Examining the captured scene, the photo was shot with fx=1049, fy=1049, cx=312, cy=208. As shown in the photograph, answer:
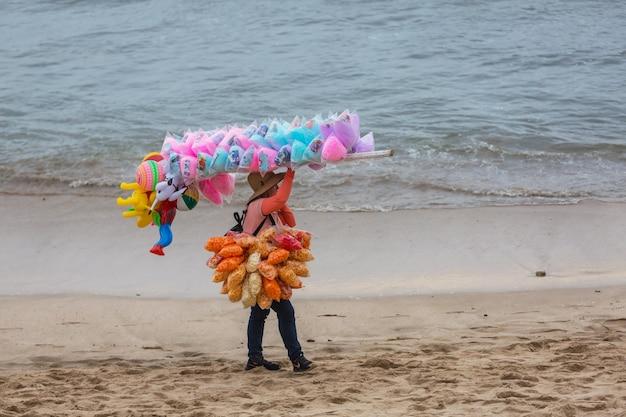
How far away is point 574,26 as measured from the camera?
22.3 metres

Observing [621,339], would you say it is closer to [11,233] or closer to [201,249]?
[201,249]

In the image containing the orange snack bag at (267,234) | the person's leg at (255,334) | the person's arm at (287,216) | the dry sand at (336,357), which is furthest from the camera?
the person's leg at (255,334)

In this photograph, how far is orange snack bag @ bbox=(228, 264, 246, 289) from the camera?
6.80 m

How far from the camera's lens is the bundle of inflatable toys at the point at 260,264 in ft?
22.3

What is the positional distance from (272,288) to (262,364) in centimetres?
76

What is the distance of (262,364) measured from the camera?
7277 millimetres

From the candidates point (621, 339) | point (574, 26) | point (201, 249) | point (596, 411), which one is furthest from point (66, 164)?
point (574, 26)

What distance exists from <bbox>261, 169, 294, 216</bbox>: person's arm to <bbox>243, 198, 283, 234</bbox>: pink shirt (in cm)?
6

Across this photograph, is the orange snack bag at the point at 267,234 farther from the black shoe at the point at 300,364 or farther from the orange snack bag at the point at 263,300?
the black shoe at the point at 300,364

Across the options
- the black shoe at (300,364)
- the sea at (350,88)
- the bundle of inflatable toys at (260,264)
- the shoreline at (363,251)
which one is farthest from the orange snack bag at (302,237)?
the sea at (350,88)

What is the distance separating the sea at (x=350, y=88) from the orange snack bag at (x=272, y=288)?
16.5 ft

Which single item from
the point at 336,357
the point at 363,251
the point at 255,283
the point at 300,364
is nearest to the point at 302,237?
the point at 255,283

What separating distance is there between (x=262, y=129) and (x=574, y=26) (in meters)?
16.8

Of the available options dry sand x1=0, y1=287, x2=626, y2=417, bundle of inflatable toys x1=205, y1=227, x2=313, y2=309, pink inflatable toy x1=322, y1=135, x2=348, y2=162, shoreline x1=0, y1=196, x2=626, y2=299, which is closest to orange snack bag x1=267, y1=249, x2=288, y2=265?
bundle of inflatable toys x1=205, y1=227, x2=313, y2=309
